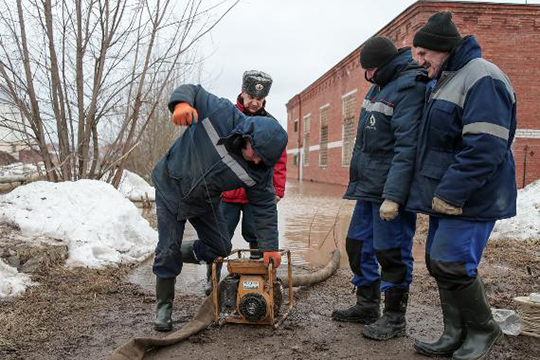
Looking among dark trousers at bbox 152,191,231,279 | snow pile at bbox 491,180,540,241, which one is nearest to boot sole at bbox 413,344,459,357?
dark trousers at bbox 152,191,231,279

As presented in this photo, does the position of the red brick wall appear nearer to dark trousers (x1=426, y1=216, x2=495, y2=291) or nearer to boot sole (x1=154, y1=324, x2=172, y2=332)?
dark trousers (x1=426, y1=216, x2=495, y2=291)

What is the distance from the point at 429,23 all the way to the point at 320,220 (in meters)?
7.62

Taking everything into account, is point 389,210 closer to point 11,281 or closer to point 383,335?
point 383,335

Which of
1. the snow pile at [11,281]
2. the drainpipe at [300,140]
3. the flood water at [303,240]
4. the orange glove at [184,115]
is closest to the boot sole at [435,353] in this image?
the orange glove at [184,115]

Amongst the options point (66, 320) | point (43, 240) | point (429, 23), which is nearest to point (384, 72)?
point (429, 23)

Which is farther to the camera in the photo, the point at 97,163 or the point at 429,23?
the point at 97,163

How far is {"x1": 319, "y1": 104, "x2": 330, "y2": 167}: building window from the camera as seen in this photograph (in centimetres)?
2750

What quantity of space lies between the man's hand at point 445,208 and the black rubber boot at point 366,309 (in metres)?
1.17

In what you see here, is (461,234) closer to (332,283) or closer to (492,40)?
(332,283)

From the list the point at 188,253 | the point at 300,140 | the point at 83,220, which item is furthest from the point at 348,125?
the point at 188,253

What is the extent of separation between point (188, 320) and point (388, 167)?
1993 millimetres

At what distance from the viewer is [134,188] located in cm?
1473

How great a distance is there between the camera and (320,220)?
1078 centimetres

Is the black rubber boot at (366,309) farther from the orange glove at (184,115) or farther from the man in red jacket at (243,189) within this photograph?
the orange glove at (184,115)
